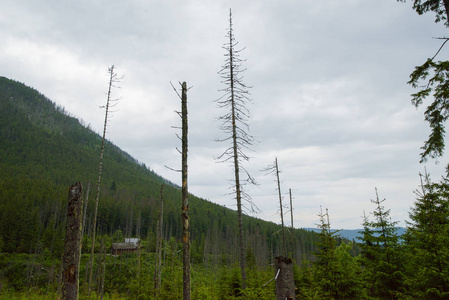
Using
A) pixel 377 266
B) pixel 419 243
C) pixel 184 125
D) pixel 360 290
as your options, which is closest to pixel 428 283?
pixel 419 243

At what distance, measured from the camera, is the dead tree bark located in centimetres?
584

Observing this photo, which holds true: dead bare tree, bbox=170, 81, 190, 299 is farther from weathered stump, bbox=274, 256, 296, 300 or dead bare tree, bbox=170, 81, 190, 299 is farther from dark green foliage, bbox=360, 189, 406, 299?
dark green foliage, bbox=360, 189, 406, 299

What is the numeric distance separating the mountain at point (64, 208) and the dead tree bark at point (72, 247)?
912cm

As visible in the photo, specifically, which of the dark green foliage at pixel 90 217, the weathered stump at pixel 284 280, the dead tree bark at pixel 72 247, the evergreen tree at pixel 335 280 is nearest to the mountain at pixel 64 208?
the dark green foliage at pixel 90 217

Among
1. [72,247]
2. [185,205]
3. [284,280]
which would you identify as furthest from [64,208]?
[284,280]

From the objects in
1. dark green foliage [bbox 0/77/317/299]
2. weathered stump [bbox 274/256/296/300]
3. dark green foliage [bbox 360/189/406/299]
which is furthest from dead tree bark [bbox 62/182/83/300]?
dark green foliage [bbox 360/189/406/299]

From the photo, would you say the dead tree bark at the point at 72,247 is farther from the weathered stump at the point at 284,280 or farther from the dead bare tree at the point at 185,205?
the weathered stump at the point at 284,280

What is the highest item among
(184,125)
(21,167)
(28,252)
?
(21,167)

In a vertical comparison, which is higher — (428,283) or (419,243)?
(419,243)

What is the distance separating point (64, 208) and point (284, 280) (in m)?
81.7

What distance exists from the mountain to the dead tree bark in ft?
29.9

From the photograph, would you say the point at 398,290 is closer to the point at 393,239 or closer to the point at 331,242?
the point at 393,239

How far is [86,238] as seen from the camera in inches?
2197

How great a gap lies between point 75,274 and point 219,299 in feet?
40.2
